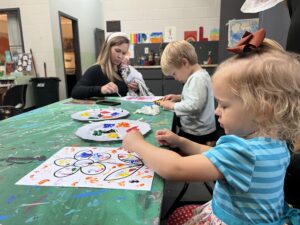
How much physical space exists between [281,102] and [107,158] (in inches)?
18.8

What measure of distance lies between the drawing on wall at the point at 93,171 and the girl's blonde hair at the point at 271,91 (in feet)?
0.97

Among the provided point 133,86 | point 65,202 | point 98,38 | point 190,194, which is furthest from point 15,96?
point 98,38

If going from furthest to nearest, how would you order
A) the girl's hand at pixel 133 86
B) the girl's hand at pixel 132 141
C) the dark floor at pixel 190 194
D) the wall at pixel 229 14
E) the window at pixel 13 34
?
the window at pixel 13 34
the wall at pixel 229 14
the girl's hand at pixel 133 86
the dark floor at pixel 190 194
the girl's hand at pixel 132 141

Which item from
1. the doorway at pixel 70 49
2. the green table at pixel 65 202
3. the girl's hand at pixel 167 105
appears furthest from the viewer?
the doorway at pixel 70 49

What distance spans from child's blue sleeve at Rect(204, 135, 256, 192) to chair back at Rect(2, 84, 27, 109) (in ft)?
9.71

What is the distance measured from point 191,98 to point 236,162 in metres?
0.97

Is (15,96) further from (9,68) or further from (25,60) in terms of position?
(9,68)

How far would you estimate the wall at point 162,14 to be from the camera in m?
5.21

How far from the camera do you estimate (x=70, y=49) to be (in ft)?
23.2

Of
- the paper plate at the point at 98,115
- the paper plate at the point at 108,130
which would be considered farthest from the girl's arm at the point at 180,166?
the paper plate at the point at 98,115

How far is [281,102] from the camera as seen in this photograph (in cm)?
60

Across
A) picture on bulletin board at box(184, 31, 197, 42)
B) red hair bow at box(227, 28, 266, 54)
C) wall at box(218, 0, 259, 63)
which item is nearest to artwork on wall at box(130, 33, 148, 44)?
picture on bulletin board at box(184, 31, 197, 42)

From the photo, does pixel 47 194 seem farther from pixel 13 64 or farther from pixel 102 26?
pixel 102 26

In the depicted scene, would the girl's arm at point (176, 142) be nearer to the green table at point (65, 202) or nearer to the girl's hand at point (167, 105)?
the green table at point (65, 202)
